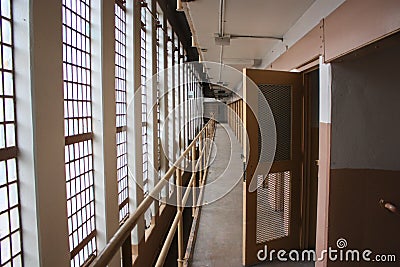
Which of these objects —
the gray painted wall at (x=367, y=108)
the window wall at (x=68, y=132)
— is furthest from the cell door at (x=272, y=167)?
the window wall at (x=68, y=132)

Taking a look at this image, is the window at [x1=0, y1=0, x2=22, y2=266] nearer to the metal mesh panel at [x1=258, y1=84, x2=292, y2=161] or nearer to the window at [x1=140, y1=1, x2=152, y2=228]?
the metal mesh panel at [x1=258, y1=84, x2=292, y2=161]

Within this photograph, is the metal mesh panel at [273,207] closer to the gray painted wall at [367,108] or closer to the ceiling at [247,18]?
the gray painted wall at [367,108]

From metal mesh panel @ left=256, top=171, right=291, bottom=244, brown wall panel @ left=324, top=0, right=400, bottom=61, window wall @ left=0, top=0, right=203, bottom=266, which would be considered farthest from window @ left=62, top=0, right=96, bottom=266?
brown wall panel @ left=324, top=0, right=400, bottom=61

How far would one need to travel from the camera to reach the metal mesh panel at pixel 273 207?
2.65 meters

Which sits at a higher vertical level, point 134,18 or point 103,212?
point 134,18

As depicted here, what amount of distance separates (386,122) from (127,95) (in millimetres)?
2024

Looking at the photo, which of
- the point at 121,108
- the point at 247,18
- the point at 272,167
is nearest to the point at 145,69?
the point at 121,108

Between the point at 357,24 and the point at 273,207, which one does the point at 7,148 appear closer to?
the point at 357,24

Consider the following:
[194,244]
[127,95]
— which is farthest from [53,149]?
[194,244]

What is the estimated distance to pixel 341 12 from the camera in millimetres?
1808

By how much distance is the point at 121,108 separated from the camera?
2.77 meters

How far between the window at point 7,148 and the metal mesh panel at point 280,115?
1824mm

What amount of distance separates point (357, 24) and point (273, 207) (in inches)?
65.4

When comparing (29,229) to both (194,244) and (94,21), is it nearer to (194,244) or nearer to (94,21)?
(94,21)
